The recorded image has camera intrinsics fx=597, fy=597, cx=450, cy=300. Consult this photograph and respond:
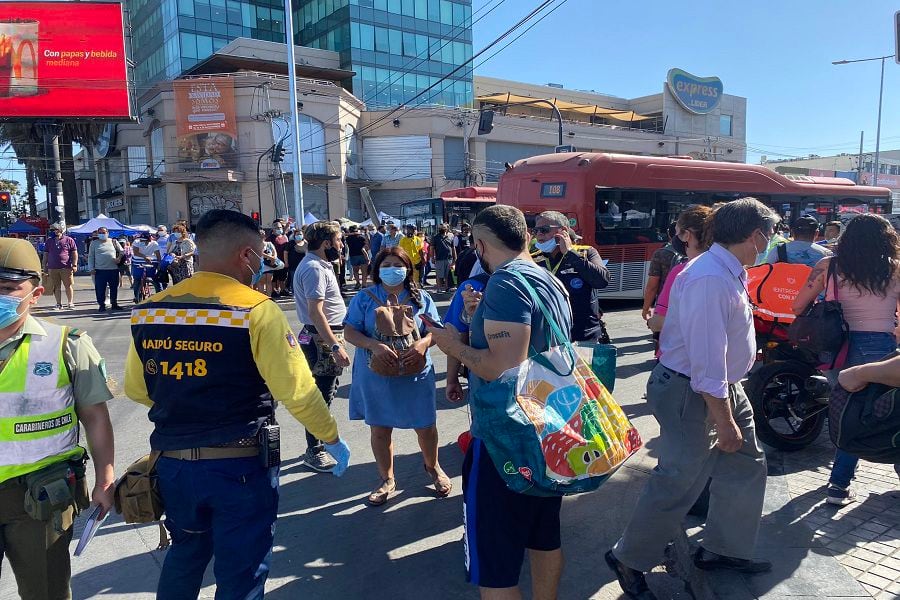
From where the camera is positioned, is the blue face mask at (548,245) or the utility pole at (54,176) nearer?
the blue face mask at (548,245)

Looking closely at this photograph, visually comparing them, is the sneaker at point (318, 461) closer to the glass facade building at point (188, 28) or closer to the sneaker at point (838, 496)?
the sneaker at point (838, 496)

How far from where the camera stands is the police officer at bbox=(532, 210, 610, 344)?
477 centimetres

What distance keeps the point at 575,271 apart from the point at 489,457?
269cm

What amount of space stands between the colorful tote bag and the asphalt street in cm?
111

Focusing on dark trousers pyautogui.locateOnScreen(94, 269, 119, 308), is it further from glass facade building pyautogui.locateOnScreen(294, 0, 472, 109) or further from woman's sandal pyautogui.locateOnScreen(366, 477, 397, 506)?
glass facade building pyautogui.locateOnScreen(294, 0, 472, 109)

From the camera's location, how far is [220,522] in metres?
2.22

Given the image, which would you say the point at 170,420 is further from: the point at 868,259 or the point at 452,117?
the point at 452,117

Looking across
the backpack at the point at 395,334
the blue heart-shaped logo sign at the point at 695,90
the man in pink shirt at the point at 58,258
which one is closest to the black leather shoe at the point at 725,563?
the backpack at the point at 395,334

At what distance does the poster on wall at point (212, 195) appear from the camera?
3350 centimetres

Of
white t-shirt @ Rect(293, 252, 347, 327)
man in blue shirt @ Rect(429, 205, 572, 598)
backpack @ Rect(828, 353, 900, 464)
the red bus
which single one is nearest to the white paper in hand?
man in blue shirt @ Rect(429, 205, 572, 598)

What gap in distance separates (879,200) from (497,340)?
70.0ft

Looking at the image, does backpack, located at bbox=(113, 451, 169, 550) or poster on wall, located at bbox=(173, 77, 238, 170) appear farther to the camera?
poster on wall, located at bbox=(173, 77, 238, 170)

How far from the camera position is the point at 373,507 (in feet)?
12.8

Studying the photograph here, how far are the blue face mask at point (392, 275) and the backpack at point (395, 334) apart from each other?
17cm
